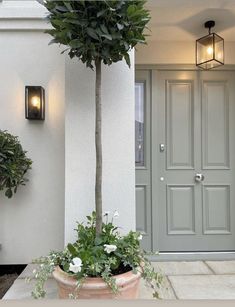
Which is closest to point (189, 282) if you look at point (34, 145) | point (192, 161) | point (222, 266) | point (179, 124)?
point (222, 266)

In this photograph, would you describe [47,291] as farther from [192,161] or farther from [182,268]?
[192,161]

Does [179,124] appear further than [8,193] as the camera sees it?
Yes

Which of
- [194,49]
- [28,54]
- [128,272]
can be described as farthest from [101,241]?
[194,49]

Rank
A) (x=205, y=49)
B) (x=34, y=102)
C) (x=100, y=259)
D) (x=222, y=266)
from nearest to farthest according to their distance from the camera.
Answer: (x=100, y=259) → (x=222, y=266) → (x=34, y=102) → (x=205, y=49)

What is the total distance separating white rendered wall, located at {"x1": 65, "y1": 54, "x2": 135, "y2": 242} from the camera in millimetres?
2473

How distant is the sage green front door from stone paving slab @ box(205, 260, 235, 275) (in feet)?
1.00

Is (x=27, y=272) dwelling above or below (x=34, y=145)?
below

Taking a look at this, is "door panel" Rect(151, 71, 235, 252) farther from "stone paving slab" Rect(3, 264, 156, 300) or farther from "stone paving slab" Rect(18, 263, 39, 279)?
"stone paving slab" Rect(18, 263, 39, 279)

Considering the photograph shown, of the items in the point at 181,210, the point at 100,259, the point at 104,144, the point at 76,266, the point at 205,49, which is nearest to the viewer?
the point at 76,266

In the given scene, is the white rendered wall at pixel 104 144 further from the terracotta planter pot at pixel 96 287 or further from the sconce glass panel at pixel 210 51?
the sconce glass panel at pixel 210 51

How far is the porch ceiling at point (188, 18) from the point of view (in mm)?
2654

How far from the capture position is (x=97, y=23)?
1956mm

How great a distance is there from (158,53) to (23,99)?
4.99 feet

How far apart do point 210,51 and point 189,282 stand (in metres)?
2.17
